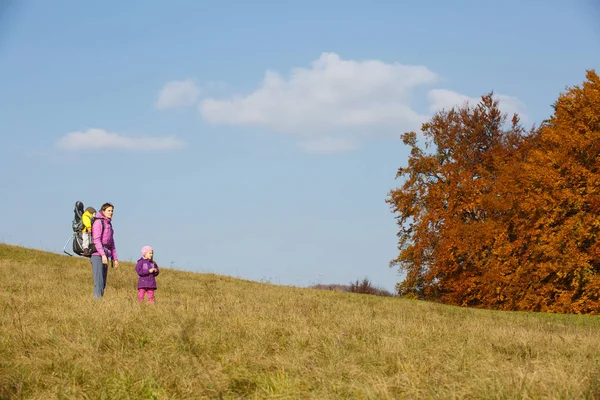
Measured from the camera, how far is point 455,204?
33719 millimetres

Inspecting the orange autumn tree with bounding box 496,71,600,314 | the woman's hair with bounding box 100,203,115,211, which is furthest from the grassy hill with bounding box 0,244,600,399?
the orange autumn tree with bounding box 496,71,600,314

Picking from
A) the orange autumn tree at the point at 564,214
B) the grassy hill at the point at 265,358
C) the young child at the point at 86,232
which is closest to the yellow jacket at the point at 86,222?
the young child at the point at 86,232

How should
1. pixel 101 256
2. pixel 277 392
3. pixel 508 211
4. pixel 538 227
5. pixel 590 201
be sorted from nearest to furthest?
pixel 277 392, pixel 101 256, pixel 590 201, pixel 538 227, pixel 508 211

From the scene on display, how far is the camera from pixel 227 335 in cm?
848

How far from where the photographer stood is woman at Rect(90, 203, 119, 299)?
12844 millimetres

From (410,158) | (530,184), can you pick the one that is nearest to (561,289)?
(530,184)

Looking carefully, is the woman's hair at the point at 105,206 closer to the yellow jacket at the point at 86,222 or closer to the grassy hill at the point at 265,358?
the yellow jacket at the point at 86,222

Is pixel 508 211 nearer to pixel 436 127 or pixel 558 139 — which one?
pixel 558 139

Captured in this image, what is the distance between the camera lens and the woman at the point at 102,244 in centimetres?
1284

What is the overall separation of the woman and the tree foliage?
18364mm

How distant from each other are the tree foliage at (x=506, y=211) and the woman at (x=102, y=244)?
18.4 m

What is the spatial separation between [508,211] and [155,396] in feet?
87.8

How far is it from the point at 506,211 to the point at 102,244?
2250cm

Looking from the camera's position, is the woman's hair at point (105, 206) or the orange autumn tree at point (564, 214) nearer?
the woman's hair at point (105, 206)
